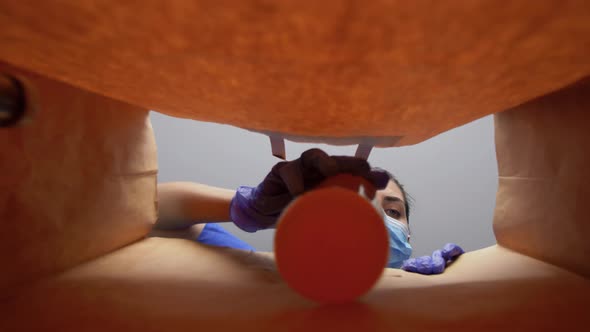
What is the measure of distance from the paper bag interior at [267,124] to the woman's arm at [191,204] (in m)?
0.28

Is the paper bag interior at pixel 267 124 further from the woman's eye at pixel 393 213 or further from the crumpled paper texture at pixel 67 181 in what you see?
the woman's eye at pixel 393 213

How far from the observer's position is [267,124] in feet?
1.82

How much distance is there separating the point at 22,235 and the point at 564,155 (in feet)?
2.39

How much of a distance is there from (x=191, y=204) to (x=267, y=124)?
424 mm

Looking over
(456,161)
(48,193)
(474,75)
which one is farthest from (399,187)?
(456,161)

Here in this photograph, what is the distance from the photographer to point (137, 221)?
1.88 feet

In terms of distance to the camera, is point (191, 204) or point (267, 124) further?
point (191, 204)

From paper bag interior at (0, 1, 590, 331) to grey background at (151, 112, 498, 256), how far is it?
2.41 m

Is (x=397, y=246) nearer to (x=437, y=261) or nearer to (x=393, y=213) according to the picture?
(x=393, y=213)

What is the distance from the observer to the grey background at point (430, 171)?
3.02 meters

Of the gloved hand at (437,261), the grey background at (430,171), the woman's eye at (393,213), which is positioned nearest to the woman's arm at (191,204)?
the gloved hand at (437,261)

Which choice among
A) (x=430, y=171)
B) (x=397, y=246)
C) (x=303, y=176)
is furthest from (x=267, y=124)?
(x=430, y=171)

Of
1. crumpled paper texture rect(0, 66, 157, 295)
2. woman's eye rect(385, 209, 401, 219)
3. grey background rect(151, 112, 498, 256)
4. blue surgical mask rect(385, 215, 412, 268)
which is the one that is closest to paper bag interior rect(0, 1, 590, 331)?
crumpled paper texture rect(0, 66, 157, 295)

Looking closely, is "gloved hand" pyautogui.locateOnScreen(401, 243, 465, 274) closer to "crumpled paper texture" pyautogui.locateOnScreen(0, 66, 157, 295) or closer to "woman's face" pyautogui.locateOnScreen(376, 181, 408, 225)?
"woman's face" pyautogui.locateOnScreen(376, 181, 408, 225)
